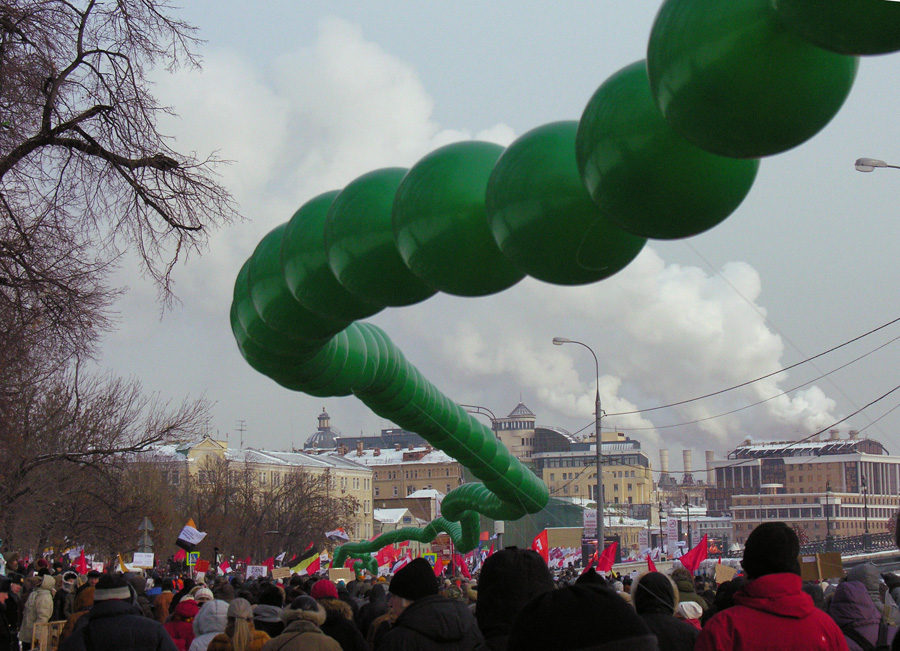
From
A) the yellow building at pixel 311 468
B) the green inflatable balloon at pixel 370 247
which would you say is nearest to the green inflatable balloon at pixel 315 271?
the green inflatable balloon at pixel 370 247

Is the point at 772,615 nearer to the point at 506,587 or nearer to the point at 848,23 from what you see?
the point at 506,587

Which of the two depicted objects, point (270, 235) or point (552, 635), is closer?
point (552, 635)

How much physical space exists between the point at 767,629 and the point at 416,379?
298 inches

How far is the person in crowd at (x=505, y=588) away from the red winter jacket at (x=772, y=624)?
0.64 meters

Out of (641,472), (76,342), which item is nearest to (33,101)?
(76,342)

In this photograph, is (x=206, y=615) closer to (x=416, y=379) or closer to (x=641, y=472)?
(x=416, y=379)

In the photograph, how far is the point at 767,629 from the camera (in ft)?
11.3

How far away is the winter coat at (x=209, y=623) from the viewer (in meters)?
6.27

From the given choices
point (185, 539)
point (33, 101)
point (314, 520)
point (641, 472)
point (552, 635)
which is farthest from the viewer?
point (641, 472)

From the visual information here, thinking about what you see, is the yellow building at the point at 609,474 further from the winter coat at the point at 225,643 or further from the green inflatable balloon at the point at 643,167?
the green inflatable balloon at the point at 643,167

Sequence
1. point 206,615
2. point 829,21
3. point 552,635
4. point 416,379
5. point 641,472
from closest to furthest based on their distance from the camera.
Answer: point 552,635 → point 829,21 → point 206,615 → point 416,379 → point 641,472

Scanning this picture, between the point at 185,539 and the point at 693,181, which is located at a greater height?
the point at 693,181

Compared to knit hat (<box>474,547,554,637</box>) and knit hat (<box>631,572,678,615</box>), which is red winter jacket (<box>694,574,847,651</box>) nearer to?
knit hat (<box>474,547,554,637</box>)

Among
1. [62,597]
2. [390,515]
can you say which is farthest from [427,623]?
[390,515]
